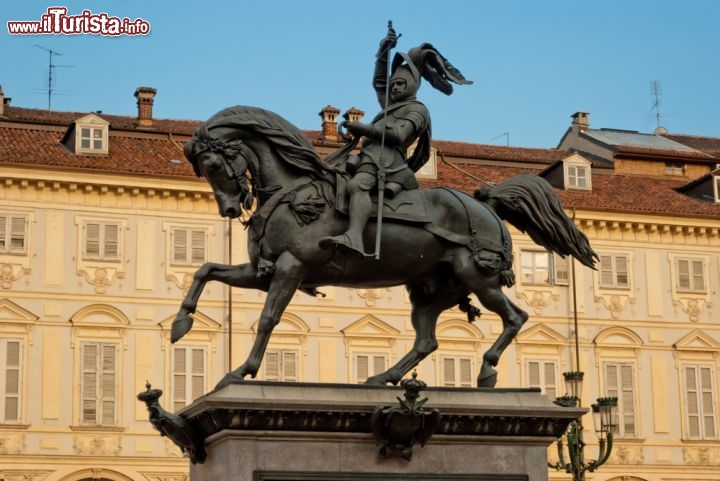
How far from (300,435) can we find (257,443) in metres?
0.36

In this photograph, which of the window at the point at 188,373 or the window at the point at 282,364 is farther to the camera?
the window at the point at 282,364

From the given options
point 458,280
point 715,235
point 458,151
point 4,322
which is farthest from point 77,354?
point 458,280

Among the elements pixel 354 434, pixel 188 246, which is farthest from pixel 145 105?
pixel 354 434

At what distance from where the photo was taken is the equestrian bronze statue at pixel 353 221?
45.0ft

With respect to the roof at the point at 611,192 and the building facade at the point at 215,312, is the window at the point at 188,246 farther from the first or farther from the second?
the roof at the point at 611,192

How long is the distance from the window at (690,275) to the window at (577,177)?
3.62 metres

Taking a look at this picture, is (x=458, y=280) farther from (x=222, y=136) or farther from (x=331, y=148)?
(x=331, y=148)

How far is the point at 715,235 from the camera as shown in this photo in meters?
47.8

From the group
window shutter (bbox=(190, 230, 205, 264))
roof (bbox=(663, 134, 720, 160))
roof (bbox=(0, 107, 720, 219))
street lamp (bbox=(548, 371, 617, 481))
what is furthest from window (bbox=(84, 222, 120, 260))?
→ roof (bbox=(663, 134, 720, 160))

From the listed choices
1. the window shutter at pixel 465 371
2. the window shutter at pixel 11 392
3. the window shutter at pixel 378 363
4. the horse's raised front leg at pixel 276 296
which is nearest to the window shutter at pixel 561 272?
the window shutter at pixel 465 371

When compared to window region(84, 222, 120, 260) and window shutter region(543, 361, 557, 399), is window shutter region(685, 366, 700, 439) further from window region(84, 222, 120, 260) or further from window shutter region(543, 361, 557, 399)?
window region(84, 222, 120, 260)

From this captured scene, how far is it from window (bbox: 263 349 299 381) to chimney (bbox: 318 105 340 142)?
7625 millimetres

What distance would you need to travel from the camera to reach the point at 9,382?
132 ft

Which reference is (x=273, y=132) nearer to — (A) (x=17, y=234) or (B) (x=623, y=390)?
(A) (x=17, y=234)
